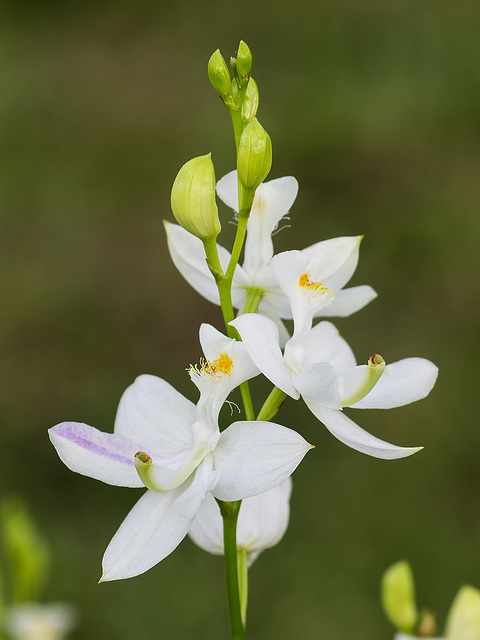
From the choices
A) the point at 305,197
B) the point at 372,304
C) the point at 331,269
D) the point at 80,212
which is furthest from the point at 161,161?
the point at 331,269

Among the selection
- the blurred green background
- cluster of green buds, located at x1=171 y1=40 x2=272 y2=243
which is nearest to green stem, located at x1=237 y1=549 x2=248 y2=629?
cluster of green buds, located at x1=171 y1=40 x2=272 y2=243

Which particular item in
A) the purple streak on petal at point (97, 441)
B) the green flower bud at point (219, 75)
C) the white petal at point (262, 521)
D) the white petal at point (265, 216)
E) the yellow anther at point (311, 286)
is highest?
the green flower bud at point (219, 75)

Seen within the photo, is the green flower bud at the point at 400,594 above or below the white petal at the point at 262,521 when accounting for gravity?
below

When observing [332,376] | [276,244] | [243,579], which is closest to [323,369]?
[332,376]

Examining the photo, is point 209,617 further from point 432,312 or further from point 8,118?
point 8,118

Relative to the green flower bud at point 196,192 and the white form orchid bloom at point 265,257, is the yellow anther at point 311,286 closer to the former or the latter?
the white form orchid bloom at point 265,257

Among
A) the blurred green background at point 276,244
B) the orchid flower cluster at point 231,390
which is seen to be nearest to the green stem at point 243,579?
the orchid flower cluster at point 231,390
